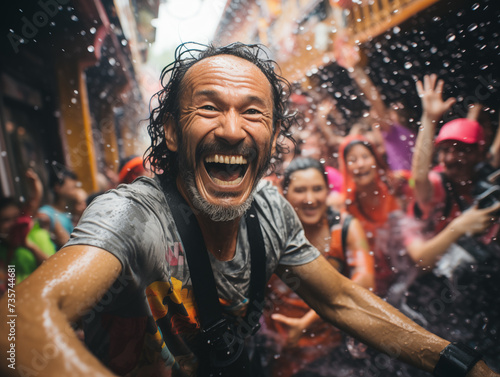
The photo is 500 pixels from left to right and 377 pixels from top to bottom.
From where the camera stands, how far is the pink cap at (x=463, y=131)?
2.26 metres

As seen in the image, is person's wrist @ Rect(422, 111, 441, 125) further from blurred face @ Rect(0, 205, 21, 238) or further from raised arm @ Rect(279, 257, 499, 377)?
blurred face @ Rect(0, 205, 21, 238)

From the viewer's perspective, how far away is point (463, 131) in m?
2.27

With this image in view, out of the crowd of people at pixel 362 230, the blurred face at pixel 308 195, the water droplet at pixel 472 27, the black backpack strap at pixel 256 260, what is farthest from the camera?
the water droplet at pixel 472 27

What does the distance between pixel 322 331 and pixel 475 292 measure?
1.42 meters

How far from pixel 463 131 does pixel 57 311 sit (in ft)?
9.06

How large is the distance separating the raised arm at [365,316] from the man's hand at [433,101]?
1.67 metres

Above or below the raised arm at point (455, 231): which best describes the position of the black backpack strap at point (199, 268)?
above

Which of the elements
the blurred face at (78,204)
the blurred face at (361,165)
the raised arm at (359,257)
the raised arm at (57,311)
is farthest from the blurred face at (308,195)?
the blurred face at (78,204)

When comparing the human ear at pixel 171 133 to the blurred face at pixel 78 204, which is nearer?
the human ear at pixel 171 133

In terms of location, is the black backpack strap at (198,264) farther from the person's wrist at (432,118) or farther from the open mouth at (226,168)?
the person's wrist at (432,118)

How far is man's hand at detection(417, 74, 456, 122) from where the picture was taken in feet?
7.25

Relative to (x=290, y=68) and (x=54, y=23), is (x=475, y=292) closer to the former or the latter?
(x=290, y=68)

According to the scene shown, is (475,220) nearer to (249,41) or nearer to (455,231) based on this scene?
(455,231)

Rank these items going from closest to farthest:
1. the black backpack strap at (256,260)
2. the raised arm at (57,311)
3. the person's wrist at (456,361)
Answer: the raised arm at (57,311)
the person's wrist at (456,361)
the black backpack strap at (256,260)
